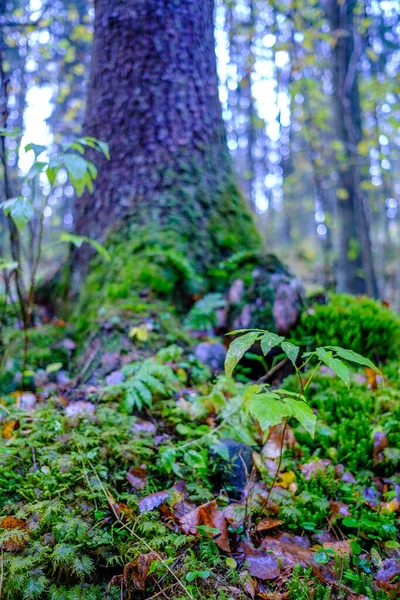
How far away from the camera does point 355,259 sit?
7699 millimetres

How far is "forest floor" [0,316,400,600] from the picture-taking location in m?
1.35

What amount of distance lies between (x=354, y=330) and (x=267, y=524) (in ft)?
5.82

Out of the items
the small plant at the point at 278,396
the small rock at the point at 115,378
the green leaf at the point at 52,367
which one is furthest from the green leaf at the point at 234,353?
the green leaf at the point at 52,367

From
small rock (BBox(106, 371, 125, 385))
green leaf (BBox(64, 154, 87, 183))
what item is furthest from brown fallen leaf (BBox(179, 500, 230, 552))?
green leaf (BBox(64, 154, 87, 183))

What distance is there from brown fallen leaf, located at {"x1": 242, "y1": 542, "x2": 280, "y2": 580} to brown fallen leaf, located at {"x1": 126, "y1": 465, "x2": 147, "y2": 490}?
52 centimetres

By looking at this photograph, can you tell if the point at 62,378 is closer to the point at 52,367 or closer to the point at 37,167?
the point at 52,367

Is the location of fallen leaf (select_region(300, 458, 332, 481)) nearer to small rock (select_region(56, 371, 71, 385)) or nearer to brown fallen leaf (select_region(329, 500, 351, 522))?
brown fallen leaf (select_region(329, 500, 351, 522))

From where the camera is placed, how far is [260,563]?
1499mm

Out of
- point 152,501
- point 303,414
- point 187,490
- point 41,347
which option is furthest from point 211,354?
point 303,414

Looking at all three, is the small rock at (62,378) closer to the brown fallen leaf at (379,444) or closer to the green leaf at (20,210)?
the green leaf at (20,210)

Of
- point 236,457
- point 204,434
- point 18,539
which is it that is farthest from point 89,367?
point 18,539

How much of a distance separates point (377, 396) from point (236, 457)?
1157 mm

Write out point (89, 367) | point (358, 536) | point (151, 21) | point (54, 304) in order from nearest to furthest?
1. point (358, 536)
2. point (89, 367)
3. point (151, 21)
4. point (54, 304)

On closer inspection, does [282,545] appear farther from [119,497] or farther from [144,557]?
[119,497]
